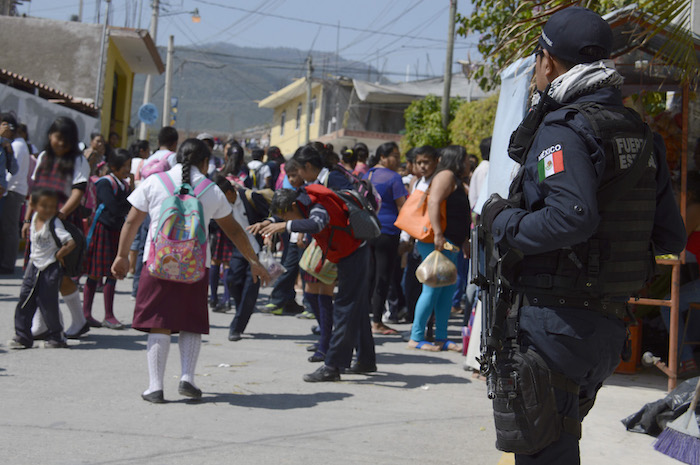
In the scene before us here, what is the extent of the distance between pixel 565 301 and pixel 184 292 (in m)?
3.23

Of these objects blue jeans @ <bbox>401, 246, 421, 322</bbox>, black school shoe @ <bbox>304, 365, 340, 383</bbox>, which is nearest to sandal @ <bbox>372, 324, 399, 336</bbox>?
blue jeans @ <bbox>401, 246, 421, 322</bbox>

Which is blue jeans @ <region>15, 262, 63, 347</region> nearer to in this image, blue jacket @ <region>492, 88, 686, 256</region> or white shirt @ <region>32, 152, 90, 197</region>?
white shirt @ <region>32, 152, 90, 197</region>

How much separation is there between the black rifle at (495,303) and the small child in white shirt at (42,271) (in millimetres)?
4803

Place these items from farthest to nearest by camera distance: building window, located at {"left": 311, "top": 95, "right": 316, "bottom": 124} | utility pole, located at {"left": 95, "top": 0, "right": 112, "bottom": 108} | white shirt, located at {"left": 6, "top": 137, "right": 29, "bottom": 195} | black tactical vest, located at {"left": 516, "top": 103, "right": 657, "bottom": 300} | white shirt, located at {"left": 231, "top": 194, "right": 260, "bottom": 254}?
1. building window, located at {"left": 311, "top": 95, "right": 316, "bottom": 124}
2. utility pole, located at {"left": 95, "top": 0, "right": 112, "bottom": 108}
3. white shirt, located at {"left": 6, "top": 137, "right": 29, "bottom": 195}
4. white shirt, located at {"left": 231, "top": 194, "right": 260, "bottom": 254}
5. black tactical vest, located at {"left": 516, "top": 103, "right": 657, "bottom": 300}

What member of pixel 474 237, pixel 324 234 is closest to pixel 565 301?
pixel 474 237

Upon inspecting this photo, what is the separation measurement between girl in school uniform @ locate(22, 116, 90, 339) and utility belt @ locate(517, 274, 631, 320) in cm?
549

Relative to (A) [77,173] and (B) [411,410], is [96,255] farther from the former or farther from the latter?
(B) [411,410]

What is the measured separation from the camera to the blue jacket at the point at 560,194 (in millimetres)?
2750

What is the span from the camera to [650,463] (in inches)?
179

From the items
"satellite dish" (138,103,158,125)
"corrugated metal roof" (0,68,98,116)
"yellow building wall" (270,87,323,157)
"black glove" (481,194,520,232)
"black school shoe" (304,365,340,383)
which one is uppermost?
"yellow building wall" (270,87,323,157)

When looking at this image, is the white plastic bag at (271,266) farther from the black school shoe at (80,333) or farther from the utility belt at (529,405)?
the utility belt at (529,405)

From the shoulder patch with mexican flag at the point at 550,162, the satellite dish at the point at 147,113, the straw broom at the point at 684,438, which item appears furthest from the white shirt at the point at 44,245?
the satellite dish at the point at 147,113

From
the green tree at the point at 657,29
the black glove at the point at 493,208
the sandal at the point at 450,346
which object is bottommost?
the sandal at the point at 450,346

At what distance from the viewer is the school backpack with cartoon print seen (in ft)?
17.8
